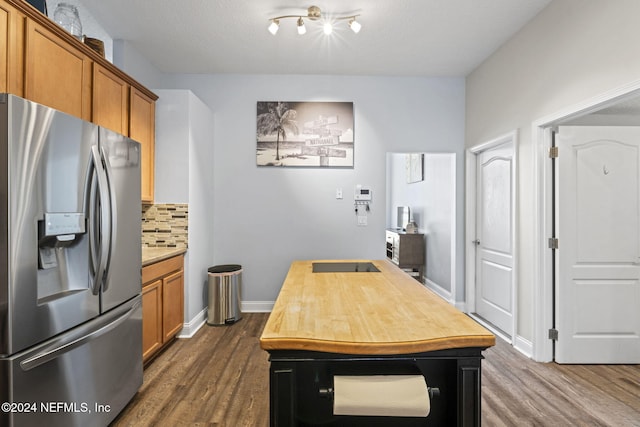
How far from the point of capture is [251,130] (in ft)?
13.0

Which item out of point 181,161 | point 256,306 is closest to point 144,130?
point 181,161

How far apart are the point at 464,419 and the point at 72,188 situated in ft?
6.12

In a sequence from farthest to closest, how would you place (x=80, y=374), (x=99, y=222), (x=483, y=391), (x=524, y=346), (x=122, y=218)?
1. (x=524, y=346)
2. (x=483, y=391)
3. (x=122, y=218)
4. (x=99, y=222)
5. (x=80, y=374)

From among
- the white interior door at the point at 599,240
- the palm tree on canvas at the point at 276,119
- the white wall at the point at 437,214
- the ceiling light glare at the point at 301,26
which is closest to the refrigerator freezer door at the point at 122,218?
the ceiling light glare at the point at 301,26

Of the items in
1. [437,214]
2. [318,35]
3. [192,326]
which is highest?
[318,35]

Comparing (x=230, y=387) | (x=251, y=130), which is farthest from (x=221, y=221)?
(x=230, y=387)

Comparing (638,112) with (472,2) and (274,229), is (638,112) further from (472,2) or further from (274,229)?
(274,229)

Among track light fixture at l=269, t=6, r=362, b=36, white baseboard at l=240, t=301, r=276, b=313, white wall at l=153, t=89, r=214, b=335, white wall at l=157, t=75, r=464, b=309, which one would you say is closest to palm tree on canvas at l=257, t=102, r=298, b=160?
white wall at l=157, t=75, r=464, b=309

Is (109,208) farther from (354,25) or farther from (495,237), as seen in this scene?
(495,237)

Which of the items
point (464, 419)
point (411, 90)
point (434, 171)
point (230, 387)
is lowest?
point (230, 387)

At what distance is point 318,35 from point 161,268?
8.08 feet

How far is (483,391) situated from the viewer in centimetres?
230

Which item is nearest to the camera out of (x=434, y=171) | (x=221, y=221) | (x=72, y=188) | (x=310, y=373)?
(x=310, y=373)

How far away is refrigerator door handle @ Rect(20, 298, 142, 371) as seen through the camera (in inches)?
52.4
